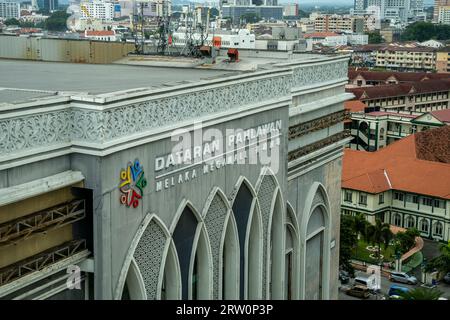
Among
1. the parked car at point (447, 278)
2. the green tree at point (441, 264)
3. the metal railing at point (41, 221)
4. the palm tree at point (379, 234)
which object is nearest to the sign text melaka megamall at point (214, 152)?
the metal railing at point (41, 221)

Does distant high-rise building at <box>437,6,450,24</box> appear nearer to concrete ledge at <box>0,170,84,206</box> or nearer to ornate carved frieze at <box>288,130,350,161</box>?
ornate carved frieze at <box>288,130,350,161</box>

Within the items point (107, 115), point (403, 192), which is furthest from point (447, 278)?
point (107, 115)

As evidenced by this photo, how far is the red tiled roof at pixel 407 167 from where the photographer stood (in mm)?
31812

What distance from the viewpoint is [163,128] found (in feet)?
32.0

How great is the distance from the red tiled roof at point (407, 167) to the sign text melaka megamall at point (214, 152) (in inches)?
778

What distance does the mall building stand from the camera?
857 cm

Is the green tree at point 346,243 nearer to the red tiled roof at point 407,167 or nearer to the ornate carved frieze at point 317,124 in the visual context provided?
the red tiled roof at point 407,167

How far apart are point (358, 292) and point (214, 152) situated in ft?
48.4

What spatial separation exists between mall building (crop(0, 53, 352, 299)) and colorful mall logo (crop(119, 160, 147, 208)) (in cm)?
2

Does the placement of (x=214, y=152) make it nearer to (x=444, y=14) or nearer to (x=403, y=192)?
(x=403, y=192)
